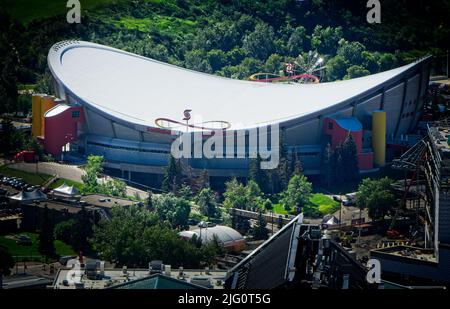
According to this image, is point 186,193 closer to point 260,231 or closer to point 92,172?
point 92,172

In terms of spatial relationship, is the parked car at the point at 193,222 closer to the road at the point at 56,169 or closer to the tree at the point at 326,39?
the road at the point at 56,169

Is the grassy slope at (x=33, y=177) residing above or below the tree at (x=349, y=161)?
below

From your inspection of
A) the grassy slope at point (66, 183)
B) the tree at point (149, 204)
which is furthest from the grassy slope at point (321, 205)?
the grassy slope at point (66, 183)

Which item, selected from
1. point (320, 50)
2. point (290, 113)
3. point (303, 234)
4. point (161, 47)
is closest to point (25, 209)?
point (290, 113)

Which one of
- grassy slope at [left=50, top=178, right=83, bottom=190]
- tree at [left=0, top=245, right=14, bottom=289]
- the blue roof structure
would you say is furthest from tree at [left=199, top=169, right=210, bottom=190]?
tree at [left=0, top=245, right=14, bottom=289]

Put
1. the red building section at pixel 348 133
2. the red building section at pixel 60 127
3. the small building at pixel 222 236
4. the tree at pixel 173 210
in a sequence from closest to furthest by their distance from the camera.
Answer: the small building at pixel 222 236 < the tree at pixel 173 210 < the red building section at pixel 348 133 < the red building section at pixel 60 127

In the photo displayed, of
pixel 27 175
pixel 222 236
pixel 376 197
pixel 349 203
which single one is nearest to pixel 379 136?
pixel 349 203

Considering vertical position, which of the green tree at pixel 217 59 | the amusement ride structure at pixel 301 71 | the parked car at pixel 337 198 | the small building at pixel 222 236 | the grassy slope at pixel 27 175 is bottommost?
the small building at pixel 222 236
